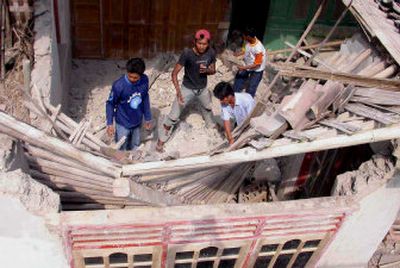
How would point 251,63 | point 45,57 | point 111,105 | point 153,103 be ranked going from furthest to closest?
point 153,103 → point 251,63 → point 111,105 → point 45,57

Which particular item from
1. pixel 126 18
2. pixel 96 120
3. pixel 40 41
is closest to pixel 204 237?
pixel 40 41

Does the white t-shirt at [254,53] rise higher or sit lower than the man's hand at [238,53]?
higher

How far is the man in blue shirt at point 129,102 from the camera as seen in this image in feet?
18.9

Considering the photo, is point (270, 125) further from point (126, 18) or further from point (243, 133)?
point (126, 18)

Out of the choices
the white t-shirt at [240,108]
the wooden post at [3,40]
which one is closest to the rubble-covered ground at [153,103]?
the white t-shirt at [240,108]

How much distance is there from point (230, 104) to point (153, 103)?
89.5 inches

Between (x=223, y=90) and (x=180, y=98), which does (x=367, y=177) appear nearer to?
(x=223, y=90)

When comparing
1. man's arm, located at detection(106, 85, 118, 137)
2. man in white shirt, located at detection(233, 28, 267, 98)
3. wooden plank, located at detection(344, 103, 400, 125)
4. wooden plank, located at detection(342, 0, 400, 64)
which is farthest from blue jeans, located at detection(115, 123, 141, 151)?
wooden plank, located at detection(342, 0, 400, 64)

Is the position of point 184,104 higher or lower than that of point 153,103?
higher

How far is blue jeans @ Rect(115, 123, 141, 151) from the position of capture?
6.43 meters

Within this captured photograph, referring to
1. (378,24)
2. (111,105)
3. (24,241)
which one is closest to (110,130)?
(111,105)

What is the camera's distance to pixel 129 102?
6078 millimetres

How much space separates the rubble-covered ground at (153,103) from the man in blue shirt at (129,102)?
2.69ft

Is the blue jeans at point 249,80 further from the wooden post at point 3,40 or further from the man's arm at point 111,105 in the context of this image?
the wooden post at point 3,40
